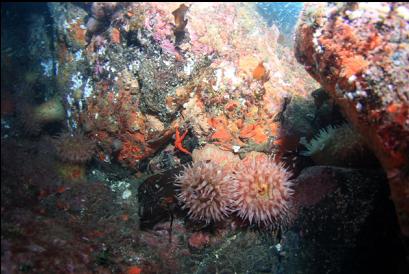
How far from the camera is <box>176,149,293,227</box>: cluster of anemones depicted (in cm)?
347

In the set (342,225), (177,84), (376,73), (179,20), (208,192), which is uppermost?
(376,73)

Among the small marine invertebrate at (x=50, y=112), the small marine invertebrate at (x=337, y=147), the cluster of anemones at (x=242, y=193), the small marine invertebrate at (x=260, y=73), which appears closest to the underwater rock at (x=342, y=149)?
the small marine invertebrate at (x=337, y=147)

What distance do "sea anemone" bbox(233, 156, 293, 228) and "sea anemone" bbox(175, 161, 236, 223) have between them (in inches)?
4.6

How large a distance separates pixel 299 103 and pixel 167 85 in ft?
7.10

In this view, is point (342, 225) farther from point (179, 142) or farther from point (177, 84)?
point (177, 84)

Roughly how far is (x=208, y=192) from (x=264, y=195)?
25.5 inches

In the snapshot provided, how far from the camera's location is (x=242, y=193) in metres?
3.51

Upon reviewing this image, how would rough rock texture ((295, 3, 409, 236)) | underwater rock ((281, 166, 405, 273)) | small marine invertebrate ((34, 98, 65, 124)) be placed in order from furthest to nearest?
small marine invertebrate ((34, 98, 65, 124)), underwater rock ((281, 166, 405, 273)), rough rock texture ((295, 3, 409, 236))

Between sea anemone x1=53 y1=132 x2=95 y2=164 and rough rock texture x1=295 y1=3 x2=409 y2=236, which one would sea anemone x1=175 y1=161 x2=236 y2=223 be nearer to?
rough rock texture x1=295 y1=3 x2=409 y2=236

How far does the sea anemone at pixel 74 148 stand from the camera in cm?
504

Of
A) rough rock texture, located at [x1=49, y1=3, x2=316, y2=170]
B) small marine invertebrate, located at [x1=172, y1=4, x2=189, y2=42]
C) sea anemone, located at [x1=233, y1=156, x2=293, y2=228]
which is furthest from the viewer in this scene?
small marine invertebrate, located at [x1=172, y1=4, x2=189, y2=42]

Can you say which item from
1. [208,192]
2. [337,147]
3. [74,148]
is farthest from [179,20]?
[337,147]

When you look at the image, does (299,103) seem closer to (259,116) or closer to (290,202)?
(259,116)

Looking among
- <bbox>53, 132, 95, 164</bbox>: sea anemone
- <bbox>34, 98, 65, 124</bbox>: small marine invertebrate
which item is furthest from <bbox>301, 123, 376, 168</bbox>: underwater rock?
<bbox>34, 98, 65, 124</bbox>: small marine invertebrate
